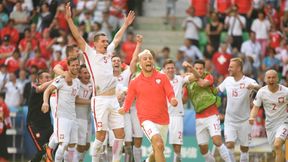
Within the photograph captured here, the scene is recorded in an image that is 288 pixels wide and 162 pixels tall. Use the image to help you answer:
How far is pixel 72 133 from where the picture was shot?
2550cm

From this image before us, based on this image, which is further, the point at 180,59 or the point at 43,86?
the point at 180,59

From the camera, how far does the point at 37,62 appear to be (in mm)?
35188

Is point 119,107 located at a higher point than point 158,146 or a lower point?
higher

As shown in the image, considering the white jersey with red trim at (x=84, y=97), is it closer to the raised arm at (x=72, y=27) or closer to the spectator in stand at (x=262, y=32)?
the raised arm at (x=72, y=27)

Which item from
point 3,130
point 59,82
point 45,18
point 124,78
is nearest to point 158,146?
point 59,82

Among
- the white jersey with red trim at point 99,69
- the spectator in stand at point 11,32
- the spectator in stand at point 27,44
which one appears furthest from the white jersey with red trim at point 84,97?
the spectator in stand at point 11,32

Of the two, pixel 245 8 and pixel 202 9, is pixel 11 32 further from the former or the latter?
pixel 245 8

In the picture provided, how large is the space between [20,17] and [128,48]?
16.5 ft

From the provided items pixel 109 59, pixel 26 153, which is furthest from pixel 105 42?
pixel 26 153

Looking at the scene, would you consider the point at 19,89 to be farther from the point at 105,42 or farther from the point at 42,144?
the point at 105,42

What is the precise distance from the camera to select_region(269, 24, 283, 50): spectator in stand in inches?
1379

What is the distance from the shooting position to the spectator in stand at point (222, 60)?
34.1m

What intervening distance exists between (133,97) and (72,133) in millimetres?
3258

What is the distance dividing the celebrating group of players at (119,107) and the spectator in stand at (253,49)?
912 centimetres
